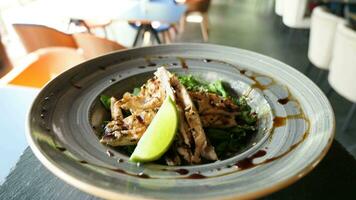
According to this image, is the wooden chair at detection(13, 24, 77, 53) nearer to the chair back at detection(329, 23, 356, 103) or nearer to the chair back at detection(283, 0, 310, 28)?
the chair back at detection(283, 0, 310, 28)

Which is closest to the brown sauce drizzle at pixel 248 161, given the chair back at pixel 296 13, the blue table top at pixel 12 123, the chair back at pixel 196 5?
the blue table top at pixel 12 123

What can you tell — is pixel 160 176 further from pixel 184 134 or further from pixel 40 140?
pixel 40 140

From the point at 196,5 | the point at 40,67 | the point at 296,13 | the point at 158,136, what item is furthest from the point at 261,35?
the point at 158,136

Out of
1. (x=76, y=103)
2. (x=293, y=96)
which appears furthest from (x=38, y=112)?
(x=293, y=96)

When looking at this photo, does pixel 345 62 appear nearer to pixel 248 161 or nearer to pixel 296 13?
pixel 296 13

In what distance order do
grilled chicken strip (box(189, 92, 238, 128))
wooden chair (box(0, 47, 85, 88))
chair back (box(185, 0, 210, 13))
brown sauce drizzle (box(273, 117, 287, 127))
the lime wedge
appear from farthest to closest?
chair back (box(185, 0, 210, 13)), wooden chair (box(0, 47, 85, 88)), grilled chicken strip (box(189, 92, 238, 128)), brown sauce drizzle (box(273, 117, 287, 127)), the lime wedge

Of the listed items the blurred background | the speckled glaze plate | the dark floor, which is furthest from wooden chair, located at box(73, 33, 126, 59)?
the dark floor
